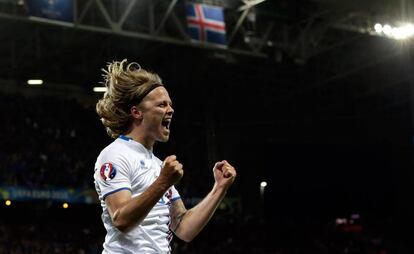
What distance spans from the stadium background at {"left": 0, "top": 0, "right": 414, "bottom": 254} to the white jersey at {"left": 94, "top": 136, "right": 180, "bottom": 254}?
14.4 m

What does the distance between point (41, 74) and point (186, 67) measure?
17.9 feet

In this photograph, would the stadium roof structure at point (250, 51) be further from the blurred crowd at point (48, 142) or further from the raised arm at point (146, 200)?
the raised arm at point (146, 200)

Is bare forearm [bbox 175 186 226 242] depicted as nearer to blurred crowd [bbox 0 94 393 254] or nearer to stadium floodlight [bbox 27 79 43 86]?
blurred crowd [bbox 0 94 393 254]

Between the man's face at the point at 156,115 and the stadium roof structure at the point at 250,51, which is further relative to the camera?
the stadium roof structure at the point at 250,51

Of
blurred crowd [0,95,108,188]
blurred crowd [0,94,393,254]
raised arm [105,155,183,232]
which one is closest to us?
raised arm [105,155,183,232]

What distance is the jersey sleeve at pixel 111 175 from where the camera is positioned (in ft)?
11.3

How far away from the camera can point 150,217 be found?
11.8 ft

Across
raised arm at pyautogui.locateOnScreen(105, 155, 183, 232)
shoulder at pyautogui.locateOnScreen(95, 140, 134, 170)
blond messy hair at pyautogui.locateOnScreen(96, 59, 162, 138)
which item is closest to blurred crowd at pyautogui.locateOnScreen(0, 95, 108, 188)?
blond messy hair at pyautogui.locateOnScreen(96, 59, 162, 138)

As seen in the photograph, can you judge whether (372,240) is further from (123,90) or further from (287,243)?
(123,90)

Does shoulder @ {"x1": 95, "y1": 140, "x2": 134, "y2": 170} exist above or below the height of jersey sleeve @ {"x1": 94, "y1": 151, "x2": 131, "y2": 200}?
above

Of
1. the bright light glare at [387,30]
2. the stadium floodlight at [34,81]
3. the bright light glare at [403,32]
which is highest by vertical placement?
the bright light glare at [387,30]

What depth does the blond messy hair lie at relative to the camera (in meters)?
3.75

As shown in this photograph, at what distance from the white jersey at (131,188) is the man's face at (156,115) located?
112 mm

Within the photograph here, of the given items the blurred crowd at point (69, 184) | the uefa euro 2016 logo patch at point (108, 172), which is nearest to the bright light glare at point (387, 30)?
the blurred crowd at point (69, 184)
